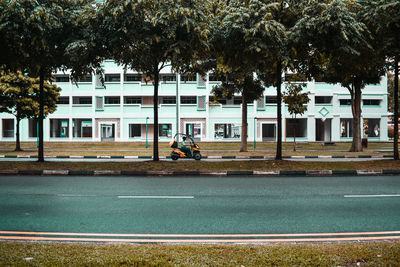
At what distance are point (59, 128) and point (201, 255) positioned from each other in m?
40.5

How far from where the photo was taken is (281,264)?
310cm

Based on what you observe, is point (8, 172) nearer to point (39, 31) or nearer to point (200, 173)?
point (39, 31)

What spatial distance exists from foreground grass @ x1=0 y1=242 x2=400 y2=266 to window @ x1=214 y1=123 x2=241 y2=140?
3387cm

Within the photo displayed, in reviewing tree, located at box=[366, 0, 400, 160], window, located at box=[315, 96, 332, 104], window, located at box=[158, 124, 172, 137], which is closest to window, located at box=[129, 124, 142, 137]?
window, located at box=[158, 124, 172, 137]

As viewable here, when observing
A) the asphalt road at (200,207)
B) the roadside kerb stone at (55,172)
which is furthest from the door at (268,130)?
the roadside kerb stone at (55,172)

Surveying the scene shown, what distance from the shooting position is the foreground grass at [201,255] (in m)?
3.12

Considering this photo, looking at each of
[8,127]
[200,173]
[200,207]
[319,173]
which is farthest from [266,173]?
[8,127]

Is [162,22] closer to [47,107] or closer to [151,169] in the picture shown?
[151,169]

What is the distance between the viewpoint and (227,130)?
124 feet

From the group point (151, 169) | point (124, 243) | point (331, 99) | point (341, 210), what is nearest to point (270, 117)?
point (331, 99)

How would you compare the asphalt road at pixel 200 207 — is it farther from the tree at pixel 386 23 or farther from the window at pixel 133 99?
the window at pixel 133 99

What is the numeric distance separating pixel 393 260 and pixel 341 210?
2.73 m

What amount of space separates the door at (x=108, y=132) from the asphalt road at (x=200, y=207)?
29245 millimetres

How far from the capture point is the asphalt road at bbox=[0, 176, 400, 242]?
473cm
